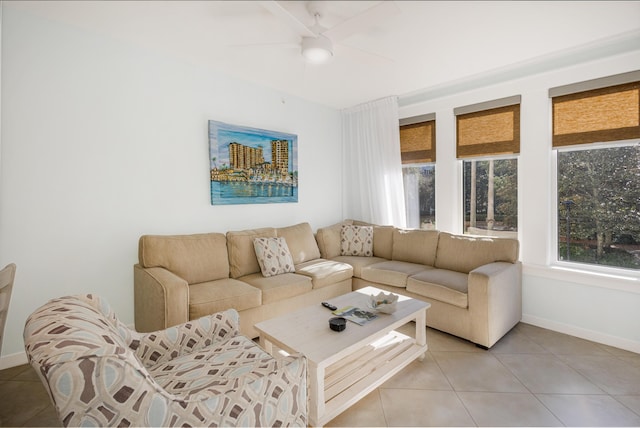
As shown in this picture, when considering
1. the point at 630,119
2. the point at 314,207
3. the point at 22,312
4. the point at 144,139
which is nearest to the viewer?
the point at 22,312

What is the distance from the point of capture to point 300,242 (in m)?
3.75

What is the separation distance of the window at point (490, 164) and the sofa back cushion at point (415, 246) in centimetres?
56

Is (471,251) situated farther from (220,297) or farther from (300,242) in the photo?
(220,297)

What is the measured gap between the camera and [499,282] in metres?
2.67

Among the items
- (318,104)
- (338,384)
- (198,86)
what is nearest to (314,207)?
(318,104)

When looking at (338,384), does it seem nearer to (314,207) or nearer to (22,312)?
(22,312)

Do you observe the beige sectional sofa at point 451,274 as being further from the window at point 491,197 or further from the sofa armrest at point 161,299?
the sofa armrest at point 161,299

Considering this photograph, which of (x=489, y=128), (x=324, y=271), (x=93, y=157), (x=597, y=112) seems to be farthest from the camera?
(x=489, y=128)

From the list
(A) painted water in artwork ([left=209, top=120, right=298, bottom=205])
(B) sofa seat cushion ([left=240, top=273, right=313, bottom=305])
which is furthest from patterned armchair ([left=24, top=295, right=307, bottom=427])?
(A) painted water in artwork ([left=209, top=120, right=298, bottom=205])

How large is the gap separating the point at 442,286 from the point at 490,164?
1682 mm

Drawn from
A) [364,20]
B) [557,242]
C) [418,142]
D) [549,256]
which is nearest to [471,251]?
[549,256]

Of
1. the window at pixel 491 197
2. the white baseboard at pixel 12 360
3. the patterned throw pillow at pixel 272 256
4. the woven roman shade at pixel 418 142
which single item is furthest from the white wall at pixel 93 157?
the window at pixel 491 197

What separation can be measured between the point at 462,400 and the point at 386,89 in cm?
334

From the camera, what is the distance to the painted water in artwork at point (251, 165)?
3363 millimetres
